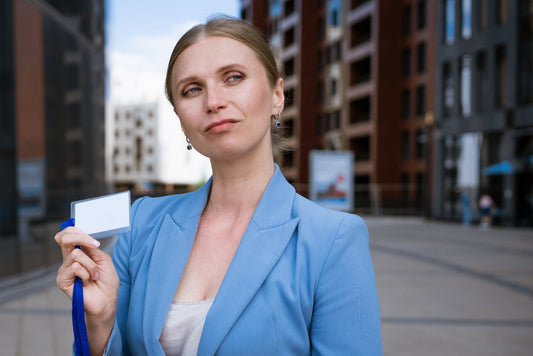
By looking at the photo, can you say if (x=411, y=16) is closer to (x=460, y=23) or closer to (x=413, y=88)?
(x=413, y=88)

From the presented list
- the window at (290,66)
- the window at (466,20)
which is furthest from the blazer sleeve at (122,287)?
the window at (290,66)

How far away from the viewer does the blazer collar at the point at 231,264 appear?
142cm

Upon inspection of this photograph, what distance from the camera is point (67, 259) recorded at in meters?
1.35

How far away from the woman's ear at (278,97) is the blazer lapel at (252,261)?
256mm

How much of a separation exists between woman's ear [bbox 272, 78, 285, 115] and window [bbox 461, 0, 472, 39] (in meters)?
29.1

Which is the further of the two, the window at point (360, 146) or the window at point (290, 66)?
the window at point (290, 66)

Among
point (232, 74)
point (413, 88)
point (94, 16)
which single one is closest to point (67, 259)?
point (232, 74)

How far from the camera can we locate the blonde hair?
1.53 meters

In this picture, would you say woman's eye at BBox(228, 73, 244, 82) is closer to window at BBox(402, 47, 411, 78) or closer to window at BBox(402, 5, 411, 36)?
window at BBox(402, 47, 411, 78)

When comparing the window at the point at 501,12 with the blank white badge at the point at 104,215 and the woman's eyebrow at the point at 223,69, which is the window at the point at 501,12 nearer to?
the woman's eyebrow at the point at 223,69

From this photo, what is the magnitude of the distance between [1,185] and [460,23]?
24697 mm

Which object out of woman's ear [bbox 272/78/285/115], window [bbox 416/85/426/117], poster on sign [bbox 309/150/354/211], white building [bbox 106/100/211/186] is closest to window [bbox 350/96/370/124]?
window [bbox 416/85/426/117]

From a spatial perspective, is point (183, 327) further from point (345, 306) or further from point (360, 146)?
point (360, 146)

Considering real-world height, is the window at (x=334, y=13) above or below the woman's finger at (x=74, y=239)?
above
